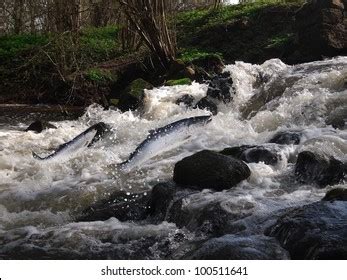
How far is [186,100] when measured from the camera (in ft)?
36.4

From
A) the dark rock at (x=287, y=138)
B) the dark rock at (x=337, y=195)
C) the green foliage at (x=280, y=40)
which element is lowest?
the dark rock at (x=337, y=195)

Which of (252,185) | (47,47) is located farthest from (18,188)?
(47,47)

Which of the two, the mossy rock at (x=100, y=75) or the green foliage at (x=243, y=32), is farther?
the green foliage at (x=243, y=32)

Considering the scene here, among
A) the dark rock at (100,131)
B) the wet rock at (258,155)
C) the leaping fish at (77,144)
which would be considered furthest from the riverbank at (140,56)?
the wet rock at (258,155)

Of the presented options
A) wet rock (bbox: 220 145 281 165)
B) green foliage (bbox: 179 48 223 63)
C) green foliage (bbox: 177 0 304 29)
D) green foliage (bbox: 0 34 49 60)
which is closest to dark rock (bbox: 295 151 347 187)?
wet rock (bbox: 220 145 281 165)

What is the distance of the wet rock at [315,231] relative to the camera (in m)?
3.53

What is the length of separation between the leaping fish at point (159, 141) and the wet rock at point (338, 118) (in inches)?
87.8

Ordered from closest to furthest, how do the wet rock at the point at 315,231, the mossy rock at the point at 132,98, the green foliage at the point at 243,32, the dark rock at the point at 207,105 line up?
the wet rock at the point at 315,231 → the dark rock at the point at 207,105 → the mossy rock at the point at 132,98 → the green foliage at the point at 243,32

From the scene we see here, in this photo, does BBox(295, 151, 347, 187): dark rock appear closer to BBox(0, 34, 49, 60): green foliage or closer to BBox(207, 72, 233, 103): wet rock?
BBox(207, 72, 233, 103): wet rock

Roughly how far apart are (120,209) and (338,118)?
434 cm

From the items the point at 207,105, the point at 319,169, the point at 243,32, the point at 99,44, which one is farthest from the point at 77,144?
the point at 243,32

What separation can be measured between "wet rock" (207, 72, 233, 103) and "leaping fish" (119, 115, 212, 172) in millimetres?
3198

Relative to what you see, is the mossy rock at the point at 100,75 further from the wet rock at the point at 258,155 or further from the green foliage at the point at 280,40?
the wet rock at the point at 258,155

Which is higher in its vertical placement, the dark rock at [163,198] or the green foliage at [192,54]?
the green foliage at [192,54]
